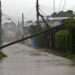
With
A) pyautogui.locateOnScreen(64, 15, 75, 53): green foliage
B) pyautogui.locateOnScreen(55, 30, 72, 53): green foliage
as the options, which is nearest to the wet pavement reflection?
pyautogui.locateOnScreen(64, 15, 75, 53): green foliage

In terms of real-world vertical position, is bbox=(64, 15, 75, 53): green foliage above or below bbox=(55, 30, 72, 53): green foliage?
above

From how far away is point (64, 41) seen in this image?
35.3 meters

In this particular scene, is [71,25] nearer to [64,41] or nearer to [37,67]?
[64,41]

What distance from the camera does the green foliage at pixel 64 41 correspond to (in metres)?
32.9

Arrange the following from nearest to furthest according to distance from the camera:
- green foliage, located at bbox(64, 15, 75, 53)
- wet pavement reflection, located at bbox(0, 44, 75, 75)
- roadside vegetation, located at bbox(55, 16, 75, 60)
Result: 1. wet pavement reflection, located at bbox(0, 44, 75, 75)
2. green foliage, located at bbox(64, 15, 75, 53)
3. roadside vegetation, located at bbox(55, 16, 75, 60)

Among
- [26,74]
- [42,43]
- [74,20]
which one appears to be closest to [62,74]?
[26,74]

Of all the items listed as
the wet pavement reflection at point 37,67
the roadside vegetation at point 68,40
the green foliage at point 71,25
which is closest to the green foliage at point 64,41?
the roadside vegetation at point 68,40

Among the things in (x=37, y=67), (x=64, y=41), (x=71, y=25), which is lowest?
(x=64, y=41)

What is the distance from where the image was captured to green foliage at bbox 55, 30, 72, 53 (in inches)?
1296

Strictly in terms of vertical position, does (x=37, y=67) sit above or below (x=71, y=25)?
below

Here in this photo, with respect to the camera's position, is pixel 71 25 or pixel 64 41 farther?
pixel 64 41

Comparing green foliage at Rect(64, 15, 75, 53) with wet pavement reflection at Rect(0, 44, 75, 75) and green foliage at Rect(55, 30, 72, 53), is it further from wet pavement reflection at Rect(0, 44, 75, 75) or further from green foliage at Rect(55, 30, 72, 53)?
wet pavement reflection at Rect(0, 44, 75, 75)

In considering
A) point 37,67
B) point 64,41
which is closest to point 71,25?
point 64,41

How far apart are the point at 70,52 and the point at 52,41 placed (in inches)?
498
